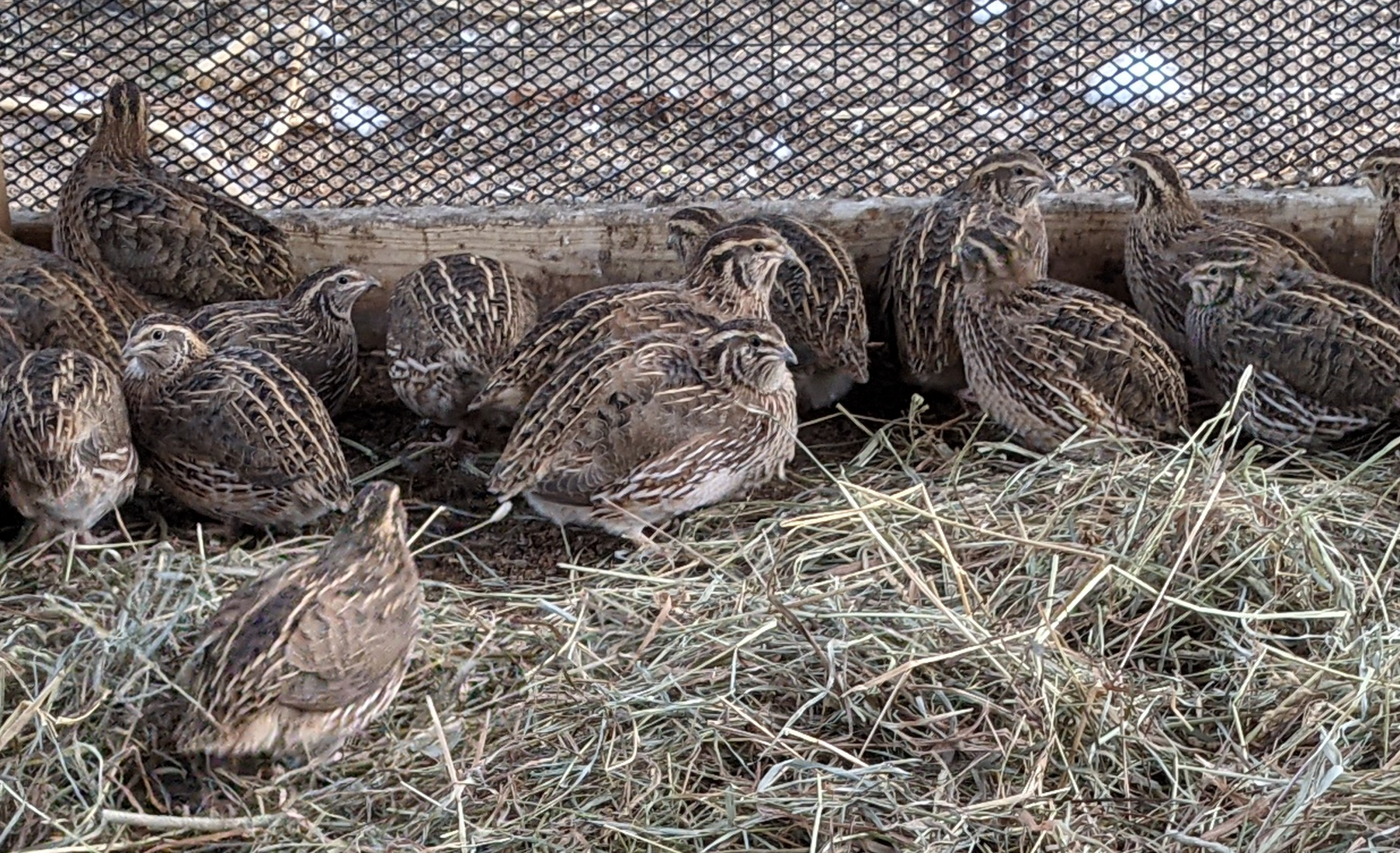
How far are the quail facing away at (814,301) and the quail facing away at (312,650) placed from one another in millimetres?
1961

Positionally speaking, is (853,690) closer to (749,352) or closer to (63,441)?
(749,352)

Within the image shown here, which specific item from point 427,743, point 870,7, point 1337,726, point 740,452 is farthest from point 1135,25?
point 427,743

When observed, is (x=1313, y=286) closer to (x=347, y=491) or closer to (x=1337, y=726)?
(x=1337, y=726)

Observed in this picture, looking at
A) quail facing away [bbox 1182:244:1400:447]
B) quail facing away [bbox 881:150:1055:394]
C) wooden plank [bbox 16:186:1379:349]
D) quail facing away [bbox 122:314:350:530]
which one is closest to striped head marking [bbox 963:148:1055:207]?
quail facing away [bbox 881:150:1055:394]

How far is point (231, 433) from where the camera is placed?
5051 millimetres

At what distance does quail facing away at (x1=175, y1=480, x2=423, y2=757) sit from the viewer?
3.94 meters

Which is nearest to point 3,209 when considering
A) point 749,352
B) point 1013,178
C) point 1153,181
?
point 749,352

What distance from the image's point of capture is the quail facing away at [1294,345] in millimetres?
5281

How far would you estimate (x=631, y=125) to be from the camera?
25.9 feet

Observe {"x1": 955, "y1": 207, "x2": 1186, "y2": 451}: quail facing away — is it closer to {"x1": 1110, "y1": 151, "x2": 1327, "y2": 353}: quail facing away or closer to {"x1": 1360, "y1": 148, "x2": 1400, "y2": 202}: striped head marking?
{"x1": 1110, "y1": 151, "x2": 1327, "y2": 353}: quail facing away

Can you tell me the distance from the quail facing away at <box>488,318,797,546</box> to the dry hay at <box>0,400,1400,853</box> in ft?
0.80

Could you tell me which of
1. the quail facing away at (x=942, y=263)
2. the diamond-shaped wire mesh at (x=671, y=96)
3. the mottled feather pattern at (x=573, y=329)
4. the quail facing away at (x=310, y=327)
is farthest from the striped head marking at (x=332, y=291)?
the quail facing away at (x=942, y=263)

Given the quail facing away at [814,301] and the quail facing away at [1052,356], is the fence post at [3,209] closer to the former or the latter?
the quail facing away at [814,301]

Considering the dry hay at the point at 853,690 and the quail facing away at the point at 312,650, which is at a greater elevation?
the quail facing away at the point at 312,650
